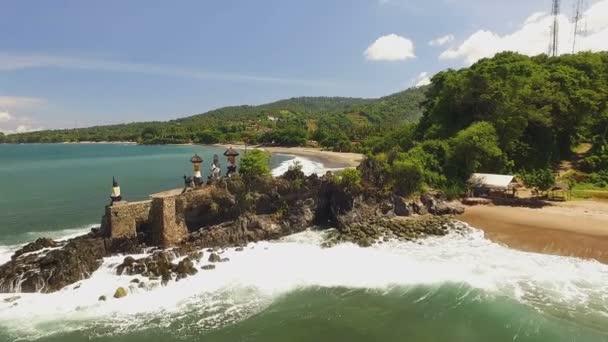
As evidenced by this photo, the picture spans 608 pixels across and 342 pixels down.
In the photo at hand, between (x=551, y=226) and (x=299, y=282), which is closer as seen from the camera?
(x=299, y=282)

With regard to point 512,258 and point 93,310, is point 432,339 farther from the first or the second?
point 93,310

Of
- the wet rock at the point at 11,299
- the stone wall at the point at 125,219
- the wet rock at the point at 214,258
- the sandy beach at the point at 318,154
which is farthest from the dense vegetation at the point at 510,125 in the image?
the sandy beach at the point at 318,154

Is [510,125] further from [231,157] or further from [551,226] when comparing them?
[231,157]

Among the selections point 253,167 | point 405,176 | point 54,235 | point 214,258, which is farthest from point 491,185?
point 54,235

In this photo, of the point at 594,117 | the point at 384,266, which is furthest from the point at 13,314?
the point at 594,117

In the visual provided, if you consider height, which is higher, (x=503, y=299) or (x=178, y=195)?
(x=178, y=195)

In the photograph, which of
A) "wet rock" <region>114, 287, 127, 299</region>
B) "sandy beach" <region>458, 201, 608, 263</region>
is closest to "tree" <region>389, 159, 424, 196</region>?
"sandy beach" <region>458, 201, 608, 263</region>
